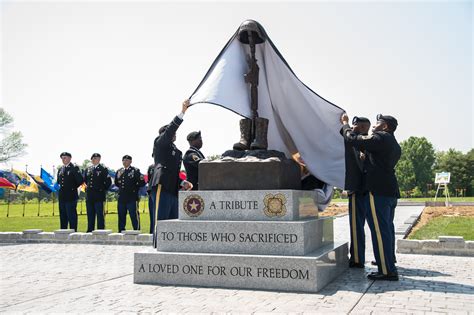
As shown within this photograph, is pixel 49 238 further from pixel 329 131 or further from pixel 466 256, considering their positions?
pixel 466 256

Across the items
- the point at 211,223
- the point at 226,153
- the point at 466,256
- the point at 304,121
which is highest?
the point at 304,121

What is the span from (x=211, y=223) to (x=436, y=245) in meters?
4.70

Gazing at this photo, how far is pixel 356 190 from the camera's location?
667 cm

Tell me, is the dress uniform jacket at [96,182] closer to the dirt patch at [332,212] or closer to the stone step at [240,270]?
the stone step at [240,270]

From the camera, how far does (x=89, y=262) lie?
25.3 feet

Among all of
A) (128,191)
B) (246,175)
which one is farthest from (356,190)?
(128,191)

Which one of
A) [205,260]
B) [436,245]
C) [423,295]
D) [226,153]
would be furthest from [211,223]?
[436,245]

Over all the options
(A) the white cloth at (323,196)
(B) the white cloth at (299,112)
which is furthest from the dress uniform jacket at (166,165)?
(A) the white cloth at (323,196)

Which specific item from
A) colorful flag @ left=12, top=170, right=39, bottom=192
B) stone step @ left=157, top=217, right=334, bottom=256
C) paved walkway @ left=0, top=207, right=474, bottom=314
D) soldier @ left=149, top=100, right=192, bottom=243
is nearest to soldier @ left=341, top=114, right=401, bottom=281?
paved walkway @ left=0, top=207, right=474, bottom=314

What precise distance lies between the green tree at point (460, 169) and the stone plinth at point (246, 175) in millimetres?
70660

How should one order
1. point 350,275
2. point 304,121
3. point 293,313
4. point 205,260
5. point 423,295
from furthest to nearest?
point 304,121 → point 350,275 → point 205,260 → point 423,295 → point 293,313

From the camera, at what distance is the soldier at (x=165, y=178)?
284 inches

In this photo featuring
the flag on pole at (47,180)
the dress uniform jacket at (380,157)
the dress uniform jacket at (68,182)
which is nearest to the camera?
the dress uniform jacket at (380,157)

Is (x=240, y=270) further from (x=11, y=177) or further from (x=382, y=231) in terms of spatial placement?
(x=11, y=177)
